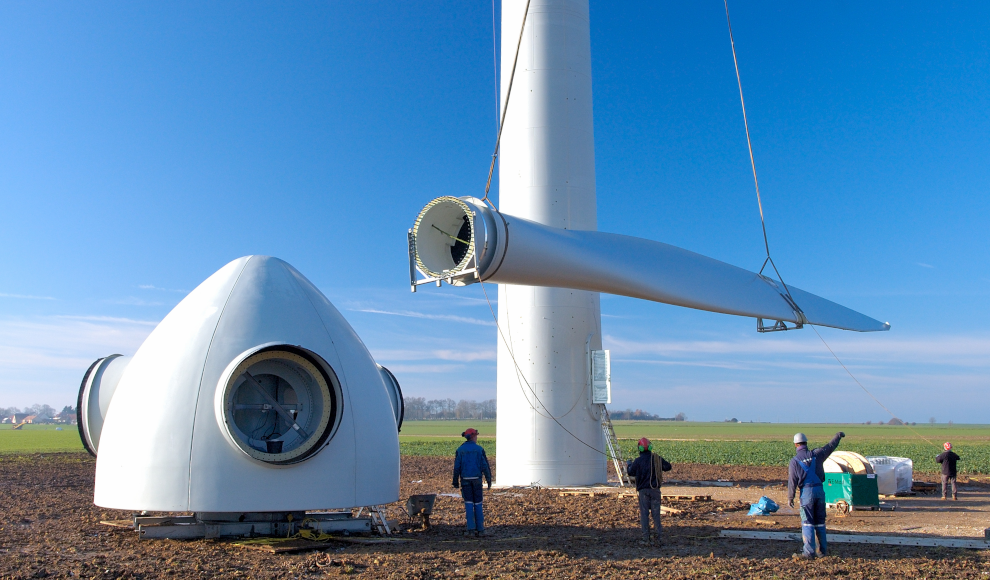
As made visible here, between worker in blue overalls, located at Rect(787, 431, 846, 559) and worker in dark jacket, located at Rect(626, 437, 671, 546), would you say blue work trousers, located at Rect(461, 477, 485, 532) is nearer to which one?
worker in dark jacket, located at Rect(626, 437, 671, 546)

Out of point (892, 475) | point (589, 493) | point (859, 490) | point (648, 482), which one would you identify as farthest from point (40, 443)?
point (648, 482)

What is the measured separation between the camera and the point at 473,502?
1217cm

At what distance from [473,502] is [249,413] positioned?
3.72m

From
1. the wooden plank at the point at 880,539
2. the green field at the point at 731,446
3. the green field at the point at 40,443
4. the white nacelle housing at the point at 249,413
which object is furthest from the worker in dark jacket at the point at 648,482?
the green field at the point at 40,443

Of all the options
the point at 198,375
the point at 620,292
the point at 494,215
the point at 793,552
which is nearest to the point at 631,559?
the point at 793,552

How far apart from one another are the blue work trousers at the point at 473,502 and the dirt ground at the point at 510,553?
30 centimetres

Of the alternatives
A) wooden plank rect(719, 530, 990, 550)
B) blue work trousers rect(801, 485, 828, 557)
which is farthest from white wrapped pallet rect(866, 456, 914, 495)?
blue work trousers rect(801, 485, 828, 557)

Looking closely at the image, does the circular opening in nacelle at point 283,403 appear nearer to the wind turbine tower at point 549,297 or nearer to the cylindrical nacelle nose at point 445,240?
the cylindrical nacelle nose at point 445,240

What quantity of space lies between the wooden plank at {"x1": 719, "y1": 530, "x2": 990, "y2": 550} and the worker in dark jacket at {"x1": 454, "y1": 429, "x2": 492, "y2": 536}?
12.6 feet

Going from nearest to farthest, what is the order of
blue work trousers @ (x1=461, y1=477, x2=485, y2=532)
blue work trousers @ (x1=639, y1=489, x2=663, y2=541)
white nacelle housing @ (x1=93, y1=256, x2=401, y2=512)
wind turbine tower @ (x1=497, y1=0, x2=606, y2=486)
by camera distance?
white nacelle housing @ (x1=93, y1=256, x2=401, y2=512), blue work trousers @ (x1=639, y1=489, x2=663, y2=541), blue work trousers @ (x1=461, y1=477, x2=485, y2=532), wind turbine tower @ (x1=497, y1=0, x2=606, y2=486)

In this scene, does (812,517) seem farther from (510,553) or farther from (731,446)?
(731,446)

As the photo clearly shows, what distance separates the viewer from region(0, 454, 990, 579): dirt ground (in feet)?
30.1

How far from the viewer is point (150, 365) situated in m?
10.9

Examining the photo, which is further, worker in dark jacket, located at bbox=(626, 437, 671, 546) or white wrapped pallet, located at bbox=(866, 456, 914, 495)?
white wrapped pallet, located at bbox=(866, 456, 914, 495)
